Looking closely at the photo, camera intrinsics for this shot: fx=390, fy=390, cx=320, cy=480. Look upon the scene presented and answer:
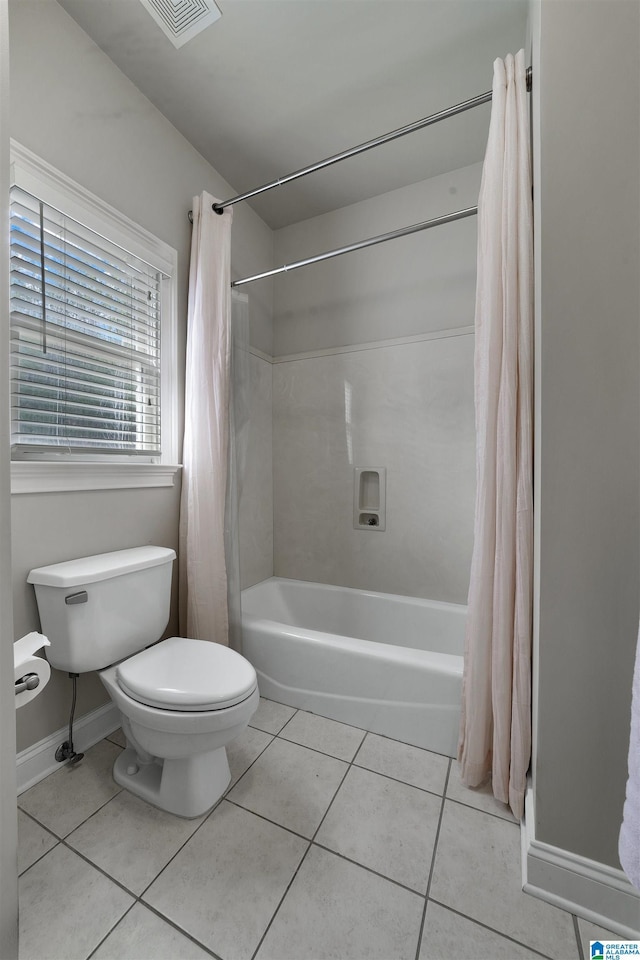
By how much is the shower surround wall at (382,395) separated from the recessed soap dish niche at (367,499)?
0.13 ft

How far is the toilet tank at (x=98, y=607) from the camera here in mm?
1211

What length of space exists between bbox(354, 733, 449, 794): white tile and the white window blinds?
148cm

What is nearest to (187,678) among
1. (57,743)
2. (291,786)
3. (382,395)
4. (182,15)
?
(291,786)

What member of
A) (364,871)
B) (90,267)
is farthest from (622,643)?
(90,267)

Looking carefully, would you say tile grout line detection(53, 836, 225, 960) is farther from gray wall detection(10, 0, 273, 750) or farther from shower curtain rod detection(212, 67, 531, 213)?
shower curtain rod detection(212, 67, 531, 213)

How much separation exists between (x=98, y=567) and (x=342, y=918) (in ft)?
3.73

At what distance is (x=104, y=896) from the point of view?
0.94 m

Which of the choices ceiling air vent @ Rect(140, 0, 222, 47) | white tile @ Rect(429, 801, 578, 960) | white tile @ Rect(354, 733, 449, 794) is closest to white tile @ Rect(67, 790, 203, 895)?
white tile @ Rect(354, 733, 449, 794)

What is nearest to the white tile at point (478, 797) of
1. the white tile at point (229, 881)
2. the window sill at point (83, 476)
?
the white tile at point (229, 881)

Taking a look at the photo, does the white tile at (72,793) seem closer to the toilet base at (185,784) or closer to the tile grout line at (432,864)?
the toilet base at (185,784)

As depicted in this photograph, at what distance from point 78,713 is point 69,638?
428 mm

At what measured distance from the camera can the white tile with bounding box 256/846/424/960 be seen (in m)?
0.84

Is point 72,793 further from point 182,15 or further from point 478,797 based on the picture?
point 182,15

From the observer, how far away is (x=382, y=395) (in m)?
2.20
